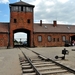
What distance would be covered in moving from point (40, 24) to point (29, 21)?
6276mm

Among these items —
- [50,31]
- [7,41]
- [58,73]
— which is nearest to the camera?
[58,73]

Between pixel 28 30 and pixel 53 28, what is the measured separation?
27.0 feet

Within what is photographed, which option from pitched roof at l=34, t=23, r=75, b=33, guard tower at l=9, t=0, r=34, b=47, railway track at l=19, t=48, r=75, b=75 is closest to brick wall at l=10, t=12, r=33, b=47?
guard tower at l=9, t=0, r=34, b=47

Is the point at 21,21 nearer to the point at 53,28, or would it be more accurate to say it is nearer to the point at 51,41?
the point at 51,41

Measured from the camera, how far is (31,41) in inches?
1821

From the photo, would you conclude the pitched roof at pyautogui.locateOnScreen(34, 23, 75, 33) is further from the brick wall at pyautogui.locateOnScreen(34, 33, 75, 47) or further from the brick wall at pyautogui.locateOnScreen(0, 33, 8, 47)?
the brick wall at pyautogui.locateOnScreen(0, 33, 8, 47)

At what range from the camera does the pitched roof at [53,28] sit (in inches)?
1942

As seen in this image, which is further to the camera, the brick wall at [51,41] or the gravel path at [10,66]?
the brick wall at [51,41]

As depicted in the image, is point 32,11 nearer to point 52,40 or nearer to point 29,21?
point 29,21

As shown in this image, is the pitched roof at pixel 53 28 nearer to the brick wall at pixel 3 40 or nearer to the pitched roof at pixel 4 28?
the pitched roof at pixel 4 28

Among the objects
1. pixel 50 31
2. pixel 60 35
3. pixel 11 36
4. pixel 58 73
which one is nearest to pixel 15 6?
pixel 11 36

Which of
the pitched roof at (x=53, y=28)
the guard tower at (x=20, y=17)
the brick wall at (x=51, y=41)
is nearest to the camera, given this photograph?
the guard tower at (x=20, y=17)

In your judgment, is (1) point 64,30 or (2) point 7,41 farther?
(1) point 64,30

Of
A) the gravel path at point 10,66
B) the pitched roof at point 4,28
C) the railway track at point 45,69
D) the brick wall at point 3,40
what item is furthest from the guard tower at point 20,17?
the railway track at point 45,69
